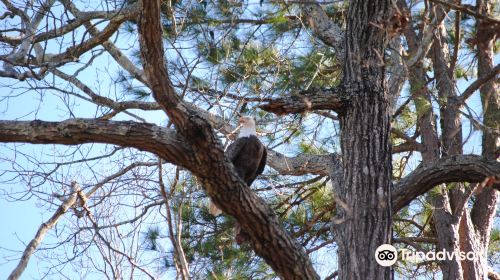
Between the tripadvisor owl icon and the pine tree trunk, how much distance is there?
0.02 meters

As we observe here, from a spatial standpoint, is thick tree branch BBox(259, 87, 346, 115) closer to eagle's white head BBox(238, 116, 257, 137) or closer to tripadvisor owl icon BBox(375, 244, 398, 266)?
A: tripadvisor owl icon BBox(375, 244, 398, 266)

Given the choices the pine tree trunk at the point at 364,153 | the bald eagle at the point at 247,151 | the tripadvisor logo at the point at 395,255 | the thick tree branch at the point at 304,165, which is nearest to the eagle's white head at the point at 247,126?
the bald eagle at the point at 247,151

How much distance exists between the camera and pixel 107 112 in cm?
458

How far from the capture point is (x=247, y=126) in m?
4.22

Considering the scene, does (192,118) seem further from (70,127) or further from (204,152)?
(70,127)

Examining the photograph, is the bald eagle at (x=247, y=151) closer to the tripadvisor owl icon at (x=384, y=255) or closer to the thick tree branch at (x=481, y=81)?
the thick tree branch at (x=481, y=81)

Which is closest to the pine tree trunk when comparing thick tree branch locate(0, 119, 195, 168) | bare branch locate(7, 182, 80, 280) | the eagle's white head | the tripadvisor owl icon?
the tripadvisor owl icon

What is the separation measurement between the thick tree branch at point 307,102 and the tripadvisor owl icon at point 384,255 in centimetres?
68

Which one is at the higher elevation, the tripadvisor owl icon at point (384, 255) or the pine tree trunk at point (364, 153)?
the pine tree trunk at point (364, 153)

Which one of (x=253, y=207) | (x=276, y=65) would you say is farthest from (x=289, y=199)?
(x=253, y=207)

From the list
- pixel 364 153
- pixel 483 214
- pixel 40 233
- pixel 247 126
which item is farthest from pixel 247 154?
pixel 483 214

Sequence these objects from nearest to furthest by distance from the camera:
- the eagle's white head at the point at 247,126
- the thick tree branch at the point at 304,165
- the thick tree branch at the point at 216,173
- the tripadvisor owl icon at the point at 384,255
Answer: the thick tree branch at the point at 216,173
the tripadvisor owl icon at the point at 384,255
the thick tree branch at the point at 304,165
the eagle's white head at the point at 247,126

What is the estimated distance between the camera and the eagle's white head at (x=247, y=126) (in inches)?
164

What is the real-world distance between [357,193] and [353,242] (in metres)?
0.22
